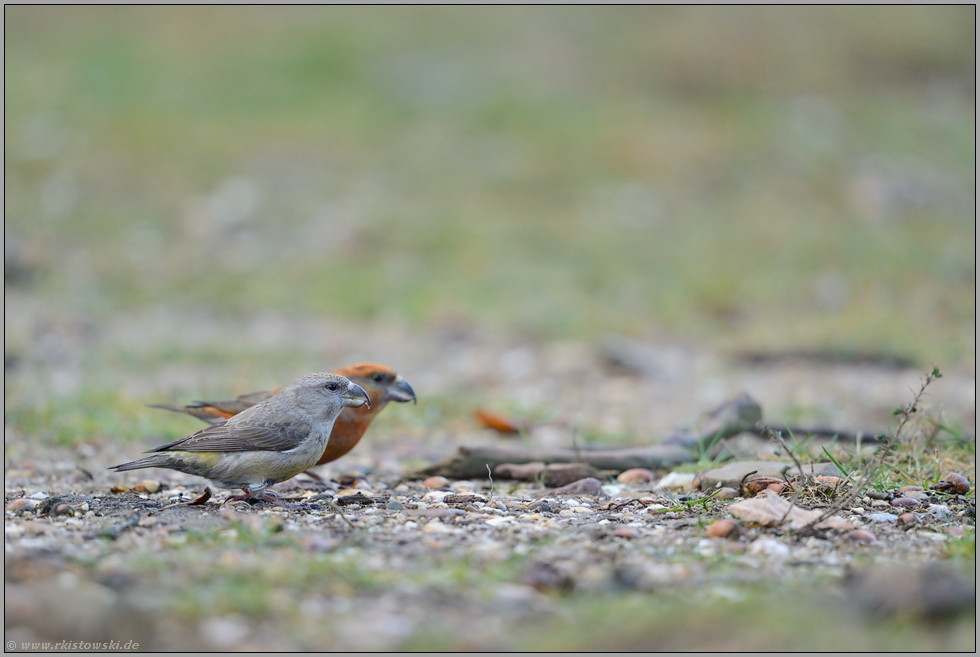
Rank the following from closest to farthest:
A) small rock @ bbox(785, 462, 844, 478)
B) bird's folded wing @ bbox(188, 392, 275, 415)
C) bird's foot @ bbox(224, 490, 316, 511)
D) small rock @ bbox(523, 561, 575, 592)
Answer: small rock @ bbox(523, 561, 575, 592) → bird's foot @ bbox(224, 490, 316, 511) → small rock @ bbox(785, 462, 844, 478) → bird's folded wing @ bbox(188, 392, 275, 415)

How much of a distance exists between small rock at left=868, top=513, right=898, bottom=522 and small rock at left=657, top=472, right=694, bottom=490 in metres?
0.97

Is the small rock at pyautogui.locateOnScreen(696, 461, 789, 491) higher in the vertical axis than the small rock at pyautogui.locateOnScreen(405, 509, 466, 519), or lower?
higher

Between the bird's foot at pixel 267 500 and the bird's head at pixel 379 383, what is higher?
the bird's head at pixel 379 383

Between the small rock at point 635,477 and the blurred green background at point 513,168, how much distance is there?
13.6 ft

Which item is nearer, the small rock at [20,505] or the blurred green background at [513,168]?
the small rock at [20,505]

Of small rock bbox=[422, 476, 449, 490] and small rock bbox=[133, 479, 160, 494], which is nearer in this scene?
small rock bbox=[133, 479, 160, 494]

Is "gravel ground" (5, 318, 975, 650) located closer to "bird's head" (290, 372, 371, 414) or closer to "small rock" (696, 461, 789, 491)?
"small rock" (696, 461, 789, 491)

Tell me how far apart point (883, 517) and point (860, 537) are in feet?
1.31

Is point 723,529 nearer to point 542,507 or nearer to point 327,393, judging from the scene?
point 542,507

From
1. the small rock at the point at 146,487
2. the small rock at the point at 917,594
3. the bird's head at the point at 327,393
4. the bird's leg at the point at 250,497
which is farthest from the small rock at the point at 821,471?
the small rock at the point at 146,487

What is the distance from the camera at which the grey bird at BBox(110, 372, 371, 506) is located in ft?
13.2

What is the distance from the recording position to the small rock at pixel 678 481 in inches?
179

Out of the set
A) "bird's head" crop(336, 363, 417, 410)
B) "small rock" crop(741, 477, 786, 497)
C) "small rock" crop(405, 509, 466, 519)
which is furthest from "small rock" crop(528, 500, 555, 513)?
"bird's head" crop(336, 363, 417, 410)

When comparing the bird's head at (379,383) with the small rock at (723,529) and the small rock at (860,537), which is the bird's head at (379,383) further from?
the small rock at (860,537)
